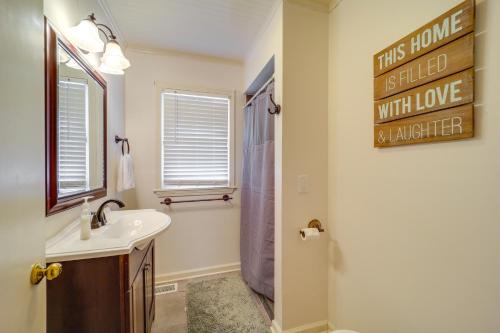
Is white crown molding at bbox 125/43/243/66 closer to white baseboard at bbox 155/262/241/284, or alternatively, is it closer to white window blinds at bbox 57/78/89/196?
white window blinds at bbox 57/78/89/196

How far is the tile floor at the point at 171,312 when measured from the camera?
1575 millimetres

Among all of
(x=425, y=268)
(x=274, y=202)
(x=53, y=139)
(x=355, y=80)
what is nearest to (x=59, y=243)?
(x=53, y=139)

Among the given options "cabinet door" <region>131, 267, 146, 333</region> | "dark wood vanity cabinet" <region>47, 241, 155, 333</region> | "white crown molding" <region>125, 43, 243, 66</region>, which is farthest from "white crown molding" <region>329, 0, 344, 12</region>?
"cabinet door" <region>131, 267, 146, 333</region>

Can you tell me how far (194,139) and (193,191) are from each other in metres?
0.58

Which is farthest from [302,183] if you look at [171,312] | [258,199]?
[171,312]

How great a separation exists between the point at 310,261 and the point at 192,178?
146cm

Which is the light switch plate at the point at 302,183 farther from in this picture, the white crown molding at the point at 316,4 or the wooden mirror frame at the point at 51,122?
the wooden mirror frame at the point at 51,122

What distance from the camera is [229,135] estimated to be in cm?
237

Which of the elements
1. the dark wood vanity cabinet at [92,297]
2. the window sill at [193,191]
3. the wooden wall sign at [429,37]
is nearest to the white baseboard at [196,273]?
the window sill at [193,191]

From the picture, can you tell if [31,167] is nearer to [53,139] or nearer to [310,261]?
[53,139]

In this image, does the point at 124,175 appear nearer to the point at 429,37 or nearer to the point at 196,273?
the point at 196,273

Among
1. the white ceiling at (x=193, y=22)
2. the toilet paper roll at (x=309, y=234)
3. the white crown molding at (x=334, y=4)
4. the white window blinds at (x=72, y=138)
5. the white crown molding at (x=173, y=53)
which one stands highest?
the white ceiling at (x=193, y=22)

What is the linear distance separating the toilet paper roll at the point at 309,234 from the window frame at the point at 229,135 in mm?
1145

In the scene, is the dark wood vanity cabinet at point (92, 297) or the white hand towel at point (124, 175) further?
the white hand towel at point (124, 175)
